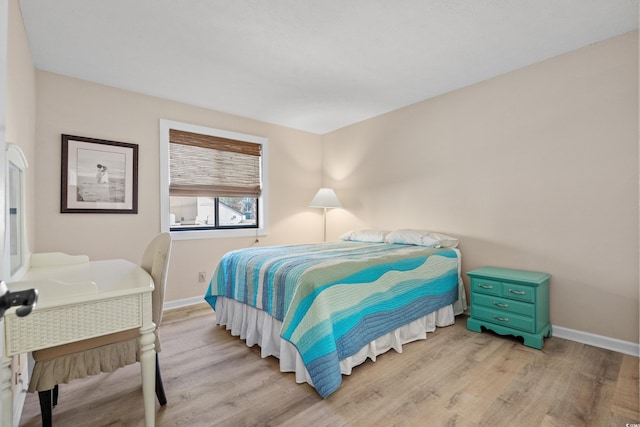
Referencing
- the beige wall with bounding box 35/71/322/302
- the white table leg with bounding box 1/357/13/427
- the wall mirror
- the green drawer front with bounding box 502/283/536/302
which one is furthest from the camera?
the beige wall with bounding box 35/71/322/302

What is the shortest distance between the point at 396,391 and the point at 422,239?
5.76 ft

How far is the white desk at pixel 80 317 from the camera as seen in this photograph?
45.8 inches

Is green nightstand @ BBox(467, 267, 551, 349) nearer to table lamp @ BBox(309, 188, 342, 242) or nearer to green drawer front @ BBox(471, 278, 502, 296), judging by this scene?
green drawer front @ BBox(471, 278, 502, 296)

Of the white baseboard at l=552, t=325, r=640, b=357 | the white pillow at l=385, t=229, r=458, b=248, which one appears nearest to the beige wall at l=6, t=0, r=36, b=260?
the white pillow at l=385, t=229, r=458, b=248

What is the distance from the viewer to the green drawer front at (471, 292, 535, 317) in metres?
2.42

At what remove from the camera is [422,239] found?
327cm

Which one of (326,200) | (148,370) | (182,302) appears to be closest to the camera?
(148,370)

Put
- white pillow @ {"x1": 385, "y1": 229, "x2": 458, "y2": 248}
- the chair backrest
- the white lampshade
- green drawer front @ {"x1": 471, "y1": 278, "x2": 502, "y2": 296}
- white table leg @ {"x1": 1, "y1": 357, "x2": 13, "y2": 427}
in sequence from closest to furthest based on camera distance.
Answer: white table leg @ {"x1": 1, "y1": 357, "x2": 13, "y2": 427} → the chair backrest → green drawer front @ {"x1": 471, "y1": 278, "x2": 502, "y2": 296} → white pillow @ {"x1": 385, "y1": 229, "x2": 458, "y2": 248} → the white lampshade

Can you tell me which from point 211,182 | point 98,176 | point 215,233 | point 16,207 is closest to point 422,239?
point 215,233

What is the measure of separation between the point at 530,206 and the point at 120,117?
13.6 feet

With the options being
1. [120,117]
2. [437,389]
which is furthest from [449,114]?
[120,117]

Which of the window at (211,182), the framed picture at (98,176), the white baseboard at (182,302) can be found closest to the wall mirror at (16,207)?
the framed picture at (98,176)

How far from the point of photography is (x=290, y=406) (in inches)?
68.3

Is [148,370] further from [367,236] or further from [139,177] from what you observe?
[367,236]
